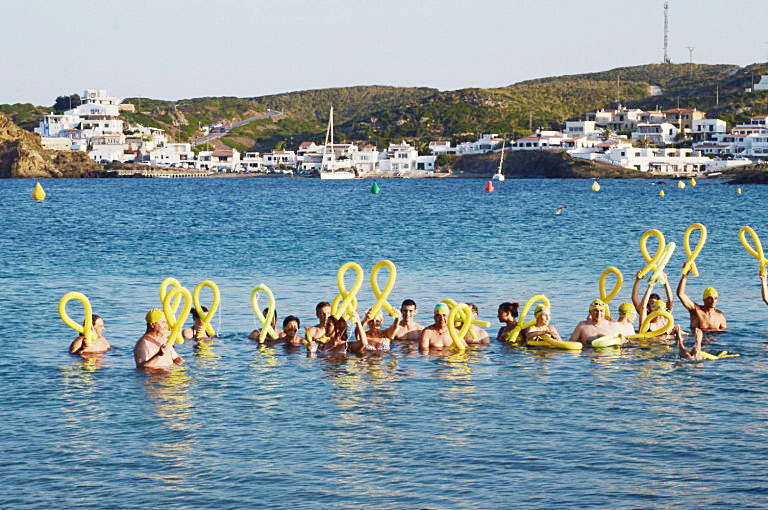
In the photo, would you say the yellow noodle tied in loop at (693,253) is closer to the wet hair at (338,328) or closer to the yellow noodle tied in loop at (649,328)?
the yellow noodle tied in loop at (649,328)

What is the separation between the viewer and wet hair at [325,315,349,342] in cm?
2166

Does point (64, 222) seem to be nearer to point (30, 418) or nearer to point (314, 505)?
point (30, 418)

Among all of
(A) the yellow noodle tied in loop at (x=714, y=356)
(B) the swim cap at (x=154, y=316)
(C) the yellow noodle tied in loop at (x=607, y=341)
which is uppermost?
(B) the swim cap at (x=154, y=316)

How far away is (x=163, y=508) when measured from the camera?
1294 centimetres

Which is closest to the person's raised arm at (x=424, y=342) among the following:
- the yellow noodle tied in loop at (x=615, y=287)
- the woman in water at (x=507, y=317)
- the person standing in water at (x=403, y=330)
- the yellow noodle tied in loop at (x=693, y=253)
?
the person standing in water at (x=403, y=330)

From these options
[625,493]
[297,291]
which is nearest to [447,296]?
[297,291]

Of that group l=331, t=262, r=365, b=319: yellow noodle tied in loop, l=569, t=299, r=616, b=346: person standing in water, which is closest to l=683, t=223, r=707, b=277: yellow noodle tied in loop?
l=569, t=299, r=616, b=346: person standing in water

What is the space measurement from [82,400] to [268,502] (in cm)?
645

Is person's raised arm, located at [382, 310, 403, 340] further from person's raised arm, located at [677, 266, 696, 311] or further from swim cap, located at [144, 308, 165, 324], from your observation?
person's raised arm, located at [677, 266, 696, 311]

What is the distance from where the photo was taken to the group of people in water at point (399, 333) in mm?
20938

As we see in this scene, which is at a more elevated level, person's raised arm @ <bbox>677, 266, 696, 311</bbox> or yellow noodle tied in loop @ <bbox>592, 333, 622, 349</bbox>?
person's raised arm @ <bbox>677, 266, 696, 311</bbox>

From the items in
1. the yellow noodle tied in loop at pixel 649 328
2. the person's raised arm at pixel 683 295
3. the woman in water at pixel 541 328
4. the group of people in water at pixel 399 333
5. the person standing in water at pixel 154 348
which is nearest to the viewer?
the person standing in water at pixel 154 348

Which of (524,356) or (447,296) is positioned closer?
(524,356)

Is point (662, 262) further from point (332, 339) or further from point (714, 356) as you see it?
point (332, 339)
